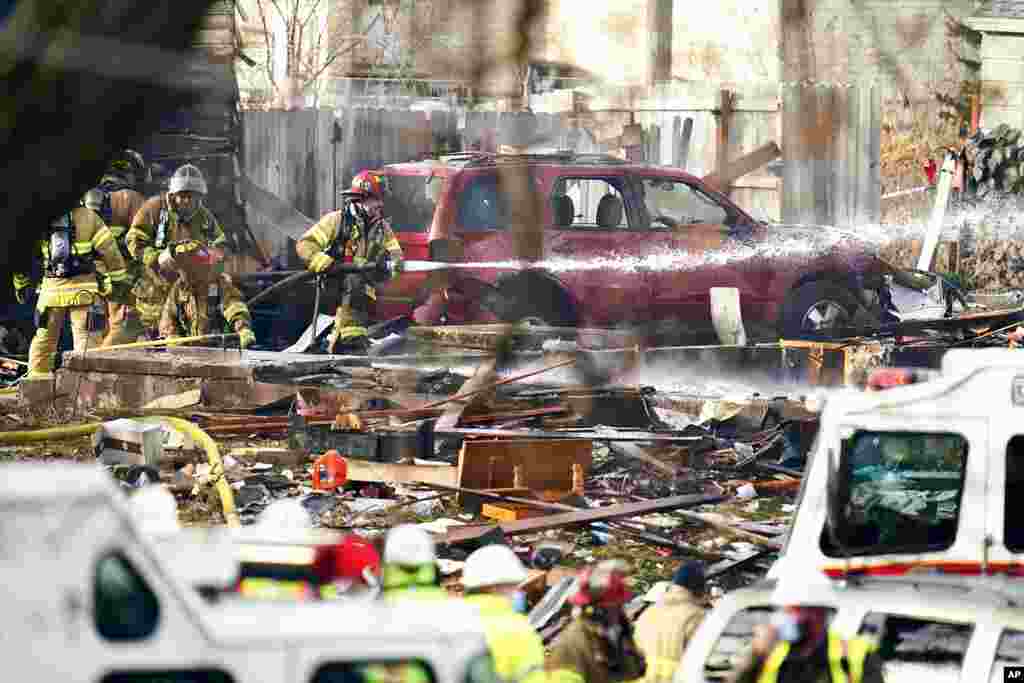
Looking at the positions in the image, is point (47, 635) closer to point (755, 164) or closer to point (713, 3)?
point (713, 3)

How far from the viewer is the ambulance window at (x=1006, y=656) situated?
5703 mm

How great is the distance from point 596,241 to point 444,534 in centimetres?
549

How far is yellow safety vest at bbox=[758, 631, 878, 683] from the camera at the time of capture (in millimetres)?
5102

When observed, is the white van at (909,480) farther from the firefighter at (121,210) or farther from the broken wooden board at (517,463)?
the firefighter at (121,210)

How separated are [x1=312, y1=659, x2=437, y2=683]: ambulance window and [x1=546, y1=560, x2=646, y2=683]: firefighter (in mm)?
2165

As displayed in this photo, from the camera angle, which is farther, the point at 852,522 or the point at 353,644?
the point at 852,522

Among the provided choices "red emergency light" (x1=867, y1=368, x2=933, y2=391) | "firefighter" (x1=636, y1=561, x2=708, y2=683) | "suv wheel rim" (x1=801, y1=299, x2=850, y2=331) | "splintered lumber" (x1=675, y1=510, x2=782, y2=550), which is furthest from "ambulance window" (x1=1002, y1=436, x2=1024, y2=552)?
"suv wheel rim" (x1=801, y1=299, x2=850, y2=331)

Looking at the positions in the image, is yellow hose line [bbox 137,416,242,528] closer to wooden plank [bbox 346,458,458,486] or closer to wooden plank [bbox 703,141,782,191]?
wooden plank [bbox 346,458,458,486]

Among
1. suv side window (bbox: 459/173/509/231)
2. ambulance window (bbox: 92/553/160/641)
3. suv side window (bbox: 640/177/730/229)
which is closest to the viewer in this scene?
ambulance window (bbox: 92/553/160/641)

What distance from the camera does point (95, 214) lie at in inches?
602

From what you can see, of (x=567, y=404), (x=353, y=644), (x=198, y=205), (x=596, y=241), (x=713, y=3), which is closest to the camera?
(x=353, y=644)

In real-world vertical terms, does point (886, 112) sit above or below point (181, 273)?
above

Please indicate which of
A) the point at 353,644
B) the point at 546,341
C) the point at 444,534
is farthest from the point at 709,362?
the point at 353,644

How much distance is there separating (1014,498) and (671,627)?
5.13 feet
